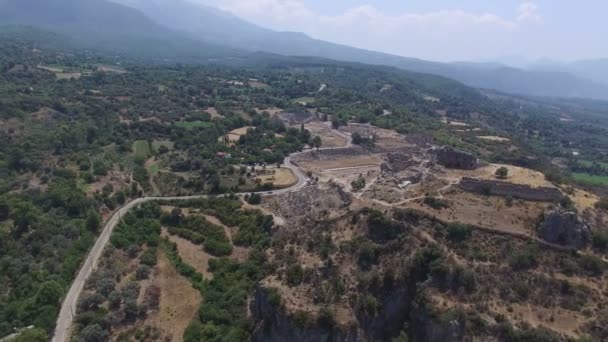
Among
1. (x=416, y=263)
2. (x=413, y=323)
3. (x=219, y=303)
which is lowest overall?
(x=219, y=303)

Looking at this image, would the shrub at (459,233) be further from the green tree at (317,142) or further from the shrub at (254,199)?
the green tree at (317,142)

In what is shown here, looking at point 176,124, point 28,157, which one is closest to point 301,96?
point 176,124

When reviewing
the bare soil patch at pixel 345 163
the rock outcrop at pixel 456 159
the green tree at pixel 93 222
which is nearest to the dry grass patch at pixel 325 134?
the bare soil patch at pixel 345 163

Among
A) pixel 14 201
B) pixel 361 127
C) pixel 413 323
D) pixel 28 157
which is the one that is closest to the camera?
pixel 413 323

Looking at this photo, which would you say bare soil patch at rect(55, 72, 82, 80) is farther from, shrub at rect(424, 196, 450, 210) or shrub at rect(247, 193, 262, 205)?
shrub at rect(424, 196, 450, 210)

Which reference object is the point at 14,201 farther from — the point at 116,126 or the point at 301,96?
the point at 301,96

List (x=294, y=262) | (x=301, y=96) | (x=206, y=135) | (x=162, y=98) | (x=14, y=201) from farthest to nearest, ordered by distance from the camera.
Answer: (x=301, y=96)
(x=162, y=98)
(x=206, y=135)
(x=14, y=201)
(x=294, y=262)

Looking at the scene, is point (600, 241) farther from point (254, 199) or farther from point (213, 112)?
point (213, 112)
